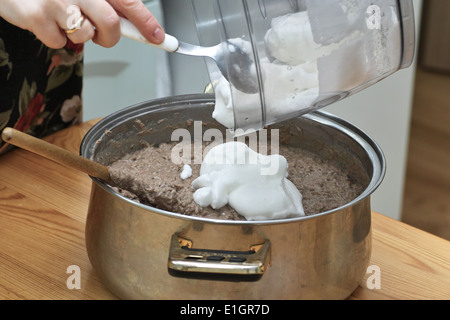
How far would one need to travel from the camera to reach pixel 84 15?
2.65 feet

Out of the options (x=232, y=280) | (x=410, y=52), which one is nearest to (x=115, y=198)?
(x=232, y=280)

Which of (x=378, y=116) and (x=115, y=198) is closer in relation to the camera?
(x=115, y=198)

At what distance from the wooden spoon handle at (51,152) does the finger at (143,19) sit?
183 millimetres

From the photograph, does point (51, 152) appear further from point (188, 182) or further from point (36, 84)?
point (36, 84)

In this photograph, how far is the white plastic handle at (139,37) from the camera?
79 cm

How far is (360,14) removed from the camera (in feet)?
2.32

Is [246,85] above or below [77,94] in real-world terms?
above

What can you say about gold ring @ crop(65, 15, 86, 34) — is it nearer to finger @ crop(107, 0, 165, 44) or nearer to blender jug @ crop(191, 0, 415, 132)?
finger @ crop(107, 0, 165, 44)

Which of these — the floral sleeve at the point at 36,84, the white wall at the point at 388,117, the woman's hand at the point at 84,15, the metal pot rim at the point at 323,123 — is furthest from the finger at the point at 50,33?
the white wall at the point at 388,117

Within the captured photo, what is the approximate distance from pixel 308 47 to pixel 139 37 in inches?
9.1

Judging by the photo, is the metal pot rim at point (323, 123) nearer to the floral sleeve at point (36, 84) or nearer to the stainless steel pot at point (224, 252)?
the stainless steel pot at point (224, 252)

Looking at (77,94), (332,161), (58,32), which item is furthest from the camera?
(77,94)

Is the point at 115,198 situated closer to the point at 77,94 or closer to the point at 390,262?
the point at 390,262

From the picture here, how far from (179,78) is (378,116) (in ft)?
2.42
